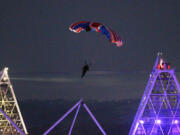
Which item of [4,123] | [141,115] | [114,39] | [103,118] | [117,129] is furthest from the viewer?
[103,118]

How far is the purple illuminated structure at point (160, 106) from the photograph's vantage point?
72.9m

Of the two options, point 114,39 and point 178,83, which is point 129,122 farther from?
point 114,39

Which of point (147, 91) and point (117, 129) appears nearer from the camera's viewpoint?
point (147, 91)

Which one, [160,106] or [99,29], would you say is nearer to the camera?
[99,29]

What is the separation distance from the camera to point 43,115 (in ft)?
531

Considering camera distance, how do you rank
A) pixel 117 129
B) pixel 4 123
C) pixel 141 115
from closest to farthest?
pixel 141 115 < pixel 4 123 < pixel 117 129

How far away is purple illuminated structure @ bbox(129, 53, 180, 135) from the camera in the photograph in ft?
239

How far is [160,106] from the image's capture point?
73.5 meters

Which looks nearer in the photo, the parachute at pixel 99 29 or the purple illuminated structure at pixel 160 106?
the parachute at pixel 99 29

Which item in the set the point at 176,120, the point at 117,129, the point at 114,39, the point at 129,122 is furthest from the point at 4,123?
the point at 129,122

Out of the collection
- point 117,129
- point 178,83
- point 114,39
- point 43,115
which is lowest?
point 114,39

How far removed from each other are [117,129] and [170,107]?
236 ft

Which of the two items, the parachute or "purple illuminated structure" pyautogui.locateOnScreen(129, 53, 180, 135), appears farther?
"purple illuminated structure" pyautogui.locateOnScreen(129, 53, 180, 135)

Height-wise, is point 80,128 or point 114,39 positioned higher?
point 80,128
